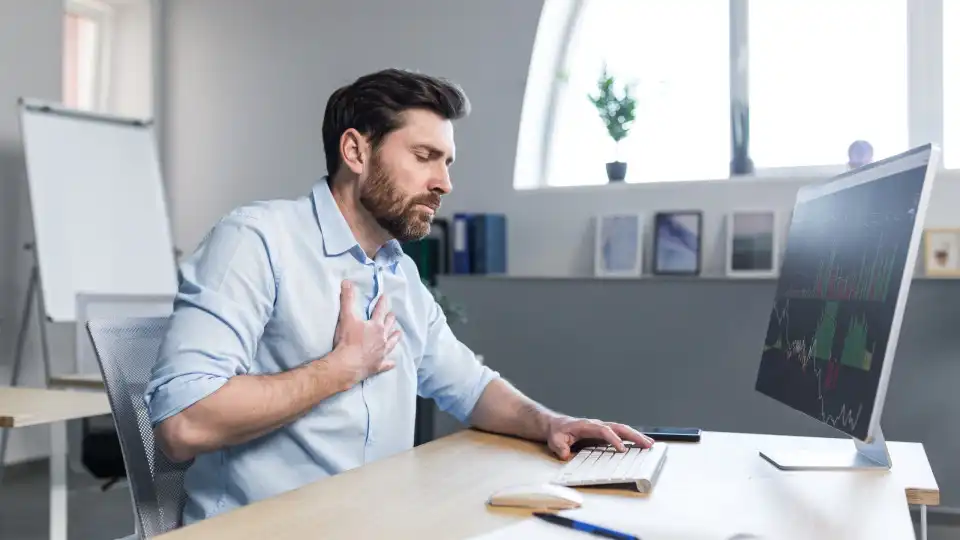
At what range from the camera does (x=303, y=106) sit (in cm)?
476

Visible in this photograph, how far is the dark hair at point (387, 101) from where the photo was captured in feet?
5.13

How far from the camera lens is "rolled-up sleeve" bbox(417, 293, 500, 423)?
1706 millimetres

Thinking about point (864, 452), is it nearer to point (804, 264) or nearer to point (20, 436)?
point (804, 264)

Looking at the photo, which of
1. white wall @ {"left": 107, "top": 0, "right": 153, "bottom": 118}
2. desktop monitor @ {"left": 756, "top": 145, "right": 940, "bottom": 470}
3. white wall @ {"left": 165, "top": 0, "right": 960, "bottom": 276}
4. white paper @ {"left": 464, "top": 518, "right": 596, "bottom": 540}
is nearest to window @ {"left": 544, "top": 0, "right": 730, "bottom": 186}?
white wall @ {"left": 165, "top": 0, "right": 960, "bottom": 276}

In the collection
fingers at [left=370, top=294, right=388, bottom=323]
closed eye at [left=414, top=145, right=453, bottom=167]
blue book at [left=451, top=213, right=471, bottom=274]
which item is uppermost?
closed eye at [left=414, top=145, right=453, bottom=167]

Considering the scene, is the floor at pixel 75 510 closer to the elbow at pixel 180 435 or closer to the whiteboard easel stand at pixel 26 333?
the whiteboard easel stand at pixel 26 333

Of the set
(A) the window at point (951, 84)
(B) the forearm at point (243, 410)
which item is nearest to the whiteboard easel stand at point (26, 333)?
(B) the forearm at point (243, 410)

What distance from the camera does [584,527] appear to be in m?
0.98

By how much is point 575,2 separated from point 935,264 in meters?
1.96

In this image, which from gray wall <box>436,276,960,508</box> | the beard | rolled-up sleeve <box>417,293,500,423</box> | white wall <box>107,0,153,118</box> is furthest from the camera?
white wall <box>107,0,153,118</box>

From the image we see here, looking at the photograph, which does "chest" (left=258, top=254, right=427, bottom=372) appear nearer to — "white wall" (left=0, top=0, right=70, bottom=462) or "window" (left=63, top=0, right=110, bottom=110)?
"white wall" (left=0, top=0, right=70, bottom=462)

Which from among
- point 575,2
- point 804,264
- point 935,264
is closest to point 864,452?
point 804,264

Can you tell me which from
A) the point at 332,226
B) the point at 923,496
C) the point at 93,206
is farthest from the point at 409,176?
the point at 93,206

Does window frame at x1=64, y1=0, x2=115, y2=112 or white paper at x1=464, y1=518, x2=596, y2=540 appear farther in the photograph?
window frame at x1=64, y1=0, x2=115, y2=112
